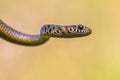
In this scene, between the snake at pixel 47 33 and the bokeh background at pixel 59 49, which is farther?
the bokeh background at pixel 59 49

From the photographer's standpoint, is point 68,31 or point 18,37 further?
point 18,37

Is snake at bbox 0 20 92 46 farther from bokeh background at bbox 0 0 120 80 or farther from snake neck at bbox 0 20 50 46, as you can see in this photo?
bokeh background at bbox 0 0 120 80

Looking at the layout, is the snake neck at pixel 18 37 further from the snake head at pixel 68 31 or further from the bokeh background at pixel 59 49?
the bokeh background at pixel 59 49

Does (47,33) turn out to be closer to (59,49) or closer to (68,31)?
(68,31)

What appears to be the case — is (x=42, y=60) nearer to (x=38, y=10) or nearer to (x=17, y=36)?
(x=38, y=10)

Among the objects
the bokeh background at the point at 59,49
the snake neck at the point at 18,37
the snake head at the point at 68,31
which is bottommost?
the bokeh background at the point at 59,49

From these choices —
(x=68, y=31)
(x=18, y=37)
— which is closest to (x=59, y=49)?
(x=18, y=37)

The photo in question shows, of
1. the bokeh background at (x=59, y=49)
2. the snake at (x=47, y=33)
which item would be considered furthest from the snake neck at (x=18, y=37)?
the bokeh background at (x=59, y=49)
